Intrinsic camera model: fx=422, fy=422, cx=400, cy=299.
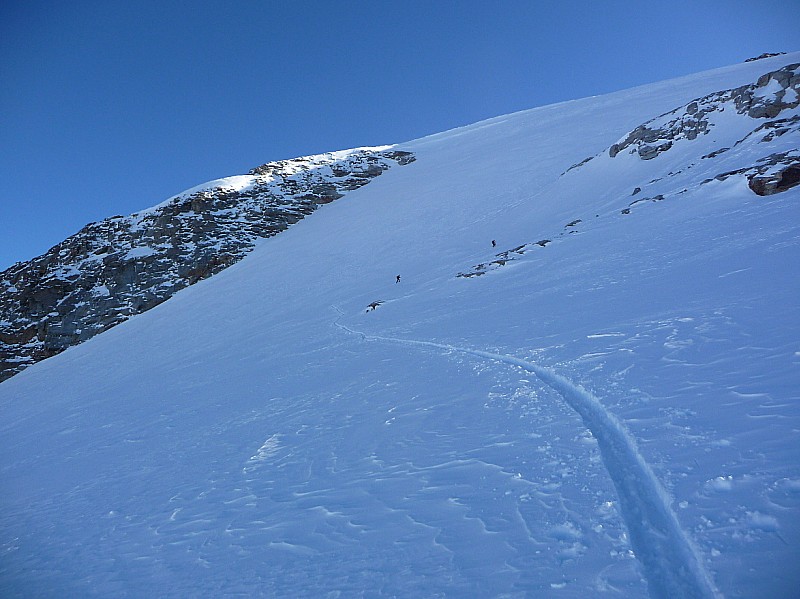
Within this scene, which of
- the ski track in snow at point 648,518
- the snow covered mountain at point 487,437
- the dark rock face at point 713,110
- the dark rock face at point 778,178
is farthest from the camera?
the dark rock face at point 713,110

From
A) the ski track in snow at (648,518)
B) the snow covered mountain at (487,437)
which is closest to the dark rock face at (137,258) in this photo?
the snow covered mountain at (487,437)

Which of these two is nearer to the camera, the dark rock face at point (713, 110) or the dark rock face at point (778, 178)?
the dark rock face at point (778, 178)

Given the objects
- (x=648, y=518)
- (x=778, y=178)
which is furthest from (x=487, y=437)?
(x=778, y=178)

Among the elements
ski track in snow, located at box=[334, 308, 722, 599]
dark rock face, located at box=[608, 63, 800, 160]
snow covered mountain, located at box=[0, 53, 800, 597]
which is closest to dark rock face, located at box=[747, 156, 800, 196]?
snow covered mountain, located at box=[0, 53, 800, 597]

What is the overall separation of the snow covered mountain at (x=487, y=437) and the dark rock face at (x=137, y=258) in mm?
21845

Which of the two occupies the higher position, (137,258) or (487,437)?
(137,258)

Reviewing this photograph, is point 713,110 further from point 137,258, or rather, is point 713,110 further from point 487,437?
point 137,258

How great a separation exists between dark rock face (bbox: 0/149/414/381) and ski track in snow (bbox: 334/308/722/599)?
117 ft

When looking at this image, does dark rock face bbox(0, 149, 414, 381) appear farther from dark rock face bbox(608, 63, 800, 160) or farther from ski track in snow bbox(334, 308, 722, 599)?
ski track in snow bbox(334, 308, 722, 599)

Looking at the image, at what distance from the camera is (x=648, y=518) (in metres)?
2.91

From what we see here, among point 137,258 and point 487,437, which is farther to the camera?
point 137,258

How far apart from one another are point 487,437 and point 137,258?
41.6 m

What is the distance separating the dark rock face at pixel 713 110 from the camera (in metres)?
18.1

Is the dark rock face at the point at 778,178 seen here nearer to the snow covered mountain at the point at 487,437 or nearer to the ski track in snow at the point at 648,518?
the snow covered mountain at the point at 487,437
